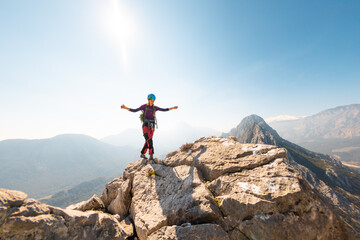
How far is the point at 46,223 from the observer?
17.7 feet

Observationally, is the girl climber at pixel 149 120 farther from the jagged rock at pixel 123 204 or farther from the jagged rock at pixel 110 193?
the jagged rock at pixel 123 204

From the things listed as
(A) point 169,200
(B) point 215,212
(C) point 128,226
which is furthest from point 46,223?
(B) point 215,212

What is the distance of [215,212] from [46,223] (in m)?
6.75

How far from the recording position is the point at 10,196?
531cm

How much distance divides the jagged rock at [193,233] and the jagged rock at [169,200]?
20.9 inches

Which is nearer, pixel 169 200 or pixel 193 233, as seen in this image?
pixel 193 233

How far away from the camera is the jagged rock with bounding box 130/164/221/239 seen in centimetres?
711

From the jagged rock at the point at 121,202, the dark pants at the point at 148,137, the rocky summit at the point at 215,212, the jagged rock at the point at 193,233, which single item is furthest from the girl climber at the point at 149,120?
the jagged rock at the point at 193,233

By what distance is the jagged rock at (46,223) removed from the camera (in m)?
4.86

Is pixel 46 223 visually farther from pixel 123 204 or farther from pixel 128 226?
pixel 123 204

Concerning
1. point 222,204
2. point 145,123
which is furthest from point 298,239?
point 145,123

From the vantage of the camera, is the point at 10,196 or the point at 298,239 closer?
the point at 10,196

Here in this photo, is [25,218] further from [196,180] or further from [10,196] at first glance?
[196,180]

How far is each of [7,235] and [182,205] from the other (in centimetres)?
645
